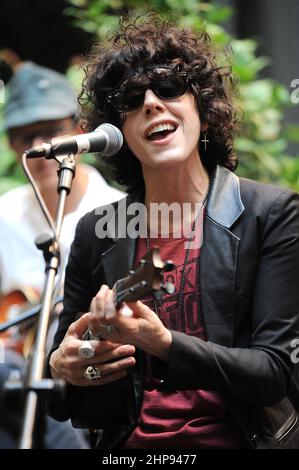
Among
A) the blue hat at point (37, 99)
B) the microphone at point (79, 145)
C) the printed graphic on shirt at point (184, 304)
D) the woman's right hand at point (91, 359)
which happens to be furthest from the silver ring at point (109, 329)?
the blue hat at point (37, 99)

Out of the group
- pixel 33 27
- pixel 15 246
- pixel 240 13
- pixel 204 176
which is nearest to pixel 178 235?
pixel 204 176

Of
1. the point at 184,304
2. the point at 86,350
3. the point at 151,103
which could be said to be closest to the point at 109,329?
the point at 86,350

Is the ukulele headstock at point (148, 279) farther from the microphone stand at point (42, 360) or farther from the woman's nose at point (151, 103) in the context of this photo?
the woman's nose at point (151, 103)

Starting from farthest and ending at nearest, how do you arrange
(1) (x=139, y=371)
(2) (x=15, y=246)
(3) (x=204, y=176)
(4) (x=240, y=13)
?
(4) (x=240, y=13)
(2) (x=15, y=246)
(3) (x=204, y=176)
(1) (x=139, y=371)

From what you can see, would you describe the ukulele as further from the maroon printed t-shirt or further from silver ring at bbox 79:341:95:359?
silver ring at bbox 79:341:95:359

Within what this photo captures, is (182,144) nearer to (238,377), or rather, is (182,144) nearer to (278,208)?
(278,208)

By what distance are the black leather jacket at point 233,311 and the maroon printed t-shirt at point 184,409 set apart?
0.12ft

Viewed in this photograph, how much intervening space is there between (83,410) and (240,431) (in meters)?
0.48

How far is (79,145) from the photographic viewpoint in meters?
2.22

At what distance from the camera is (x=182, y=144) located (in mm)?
2461

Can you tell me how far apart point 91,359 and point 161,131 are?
73 centimetres

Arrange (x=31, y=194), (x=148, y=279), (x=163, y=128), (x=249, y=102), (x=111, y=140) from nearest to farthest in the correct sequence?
→ (x=148, y=279), (x=111, y=140), (x=163, y=128), (x=31, y=194), (x=249, y=102)

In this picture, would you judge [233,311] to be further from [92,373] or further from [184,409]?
[92,373]

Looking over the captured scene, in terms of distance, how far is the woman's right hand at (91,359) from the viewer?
2150mm
